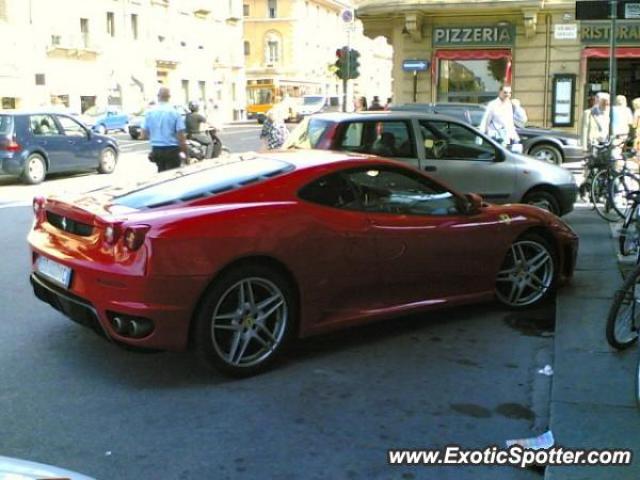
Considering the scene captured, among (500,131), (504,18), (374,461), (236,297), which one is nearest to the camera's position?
(374,461)

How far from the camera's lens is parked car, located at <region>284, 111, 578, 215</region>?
8.64m

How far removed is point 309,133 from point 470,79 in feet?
48.1

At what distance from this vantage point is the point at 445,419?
431 cm

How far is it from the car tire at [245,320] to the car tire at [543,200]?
5.89m

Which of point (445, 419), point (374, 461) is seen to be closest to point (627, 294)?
point (445, 419)

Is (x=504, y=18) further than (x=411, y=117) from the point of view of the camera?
Yes

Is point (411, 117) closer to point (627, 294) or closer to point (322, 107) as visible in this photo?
point (627, 294)

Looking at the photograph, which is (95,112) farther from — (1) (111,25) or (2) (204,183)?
(2) (204,183)

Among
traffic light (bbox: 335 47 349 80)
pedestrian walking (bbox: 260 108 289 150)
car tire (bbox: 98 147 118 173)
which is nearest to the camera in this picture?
pedestrian walking (bbox: 260 108 289 150)

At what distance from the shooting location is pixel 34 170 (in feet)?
54.5

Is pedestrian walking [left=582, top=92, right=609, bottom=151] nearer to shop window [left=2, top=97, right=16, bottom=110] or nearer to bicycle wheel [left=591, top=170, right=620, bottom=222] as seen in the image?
bicycle wheel [left=591, top=170, right=620, bottom=222]

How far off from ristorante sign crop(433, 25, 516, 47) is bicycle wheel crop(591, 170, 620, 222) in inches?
449

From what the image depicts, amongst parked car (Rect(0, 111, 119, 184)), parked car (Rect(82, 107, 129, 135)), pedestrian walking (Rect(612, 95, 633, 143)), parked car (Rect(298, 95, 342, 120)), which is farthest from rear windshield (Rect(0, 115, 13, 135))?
parked car (Rect(298, 95, 342, 120))

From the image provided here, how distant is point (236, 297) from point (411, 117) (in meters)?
4.85
